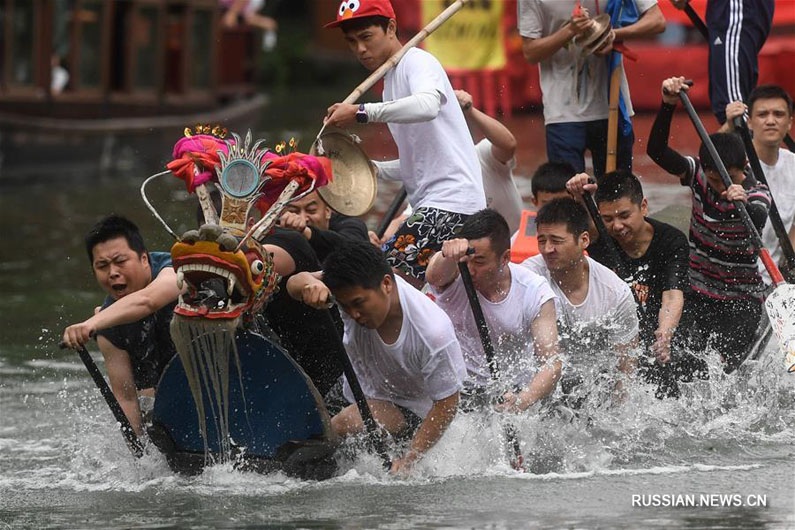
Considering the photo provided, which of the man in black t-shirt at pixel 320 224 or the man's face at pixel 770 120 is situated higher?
the man's face at pixel 770 120

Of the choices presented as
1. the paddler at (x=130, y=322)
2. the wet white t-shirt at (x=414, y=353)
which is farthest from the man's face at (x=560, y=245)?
the paddler at (x=130, y=322)

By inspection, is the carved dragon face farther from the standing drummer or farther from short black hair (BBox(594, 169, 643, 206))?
short black hair (BBox(594, 169, 643, 206))

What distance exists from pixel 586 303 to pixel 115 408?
6.39 ft

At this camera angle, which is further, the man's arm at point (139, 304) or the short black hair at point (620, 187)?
the short black hair at point (620, 187)

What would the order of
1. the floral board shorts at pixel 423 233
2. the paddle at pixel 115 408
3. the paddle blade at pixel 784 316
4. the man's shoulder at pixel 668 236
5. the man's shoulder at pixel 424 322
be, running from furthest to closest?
the man's shoulder at pixel 668 236, the paddle blade at pixel 784 316, the floral board shorts at pixel 423 233, the paddle at pixel 115 408, the man's shoulder at pixel 424 322

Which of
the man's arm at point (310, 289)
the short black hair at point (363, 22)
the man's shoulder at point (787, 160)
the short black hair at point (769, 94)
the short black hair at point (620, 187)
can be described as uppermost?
the short black hair at point (363, 22)

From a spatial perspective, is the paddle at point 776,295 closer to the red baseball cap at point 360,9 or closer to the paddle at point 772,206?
the paddle at point 772,206

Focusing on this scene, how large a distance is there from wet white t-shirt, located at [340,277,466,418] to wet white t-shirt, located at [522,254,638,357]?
0.82 meters

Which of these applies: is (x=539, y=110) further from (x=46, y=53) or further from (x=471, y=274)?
(x=471, y=274)

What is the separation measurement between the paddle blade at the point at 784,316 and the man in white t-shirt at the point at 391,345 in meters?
1.67

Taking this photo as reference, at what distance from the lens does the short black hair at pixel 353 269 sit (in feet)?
17.3

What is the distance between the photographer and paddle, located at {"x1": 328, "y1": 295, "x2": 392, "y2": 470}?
5.57m

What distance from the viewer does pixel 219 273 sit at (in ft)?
17.2

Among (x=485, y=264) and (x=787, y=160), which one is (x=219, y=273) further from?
(x=787, y=160)
